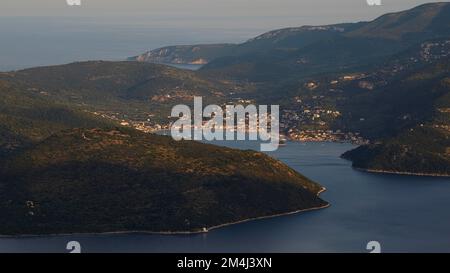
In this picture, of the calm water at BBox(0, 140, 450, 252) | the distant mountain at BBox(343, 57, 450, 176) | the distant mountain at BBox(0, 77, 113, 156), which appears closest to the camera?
the calm water at BBox(0, 140, 450, 252)

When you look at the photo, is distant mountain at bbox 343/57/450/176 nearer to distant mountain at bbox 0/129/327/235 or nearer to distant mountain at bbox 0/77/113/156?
distant mountain at bbox 0/129/327/235

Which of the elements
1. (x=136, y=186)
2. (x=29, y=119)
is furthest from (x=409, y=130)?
(x=136, y=186)

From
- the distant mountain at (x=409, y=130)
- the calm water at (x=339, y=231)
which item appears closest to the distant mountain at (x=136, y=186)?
the calm water at (x=339, y=231)

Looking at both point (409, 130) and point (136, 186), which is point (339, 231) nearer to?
point (136, 186)

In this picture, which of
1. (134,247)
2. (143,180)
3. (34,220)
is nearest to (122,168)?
(143,180)

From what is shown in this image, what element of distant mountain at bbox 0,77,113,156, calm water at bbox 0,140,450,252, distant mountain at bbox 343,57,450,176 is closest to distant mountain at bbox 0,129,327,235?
calm water at bbox 0,140,450,252

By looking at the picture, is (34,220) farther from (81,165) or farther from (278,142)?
(278,142)
